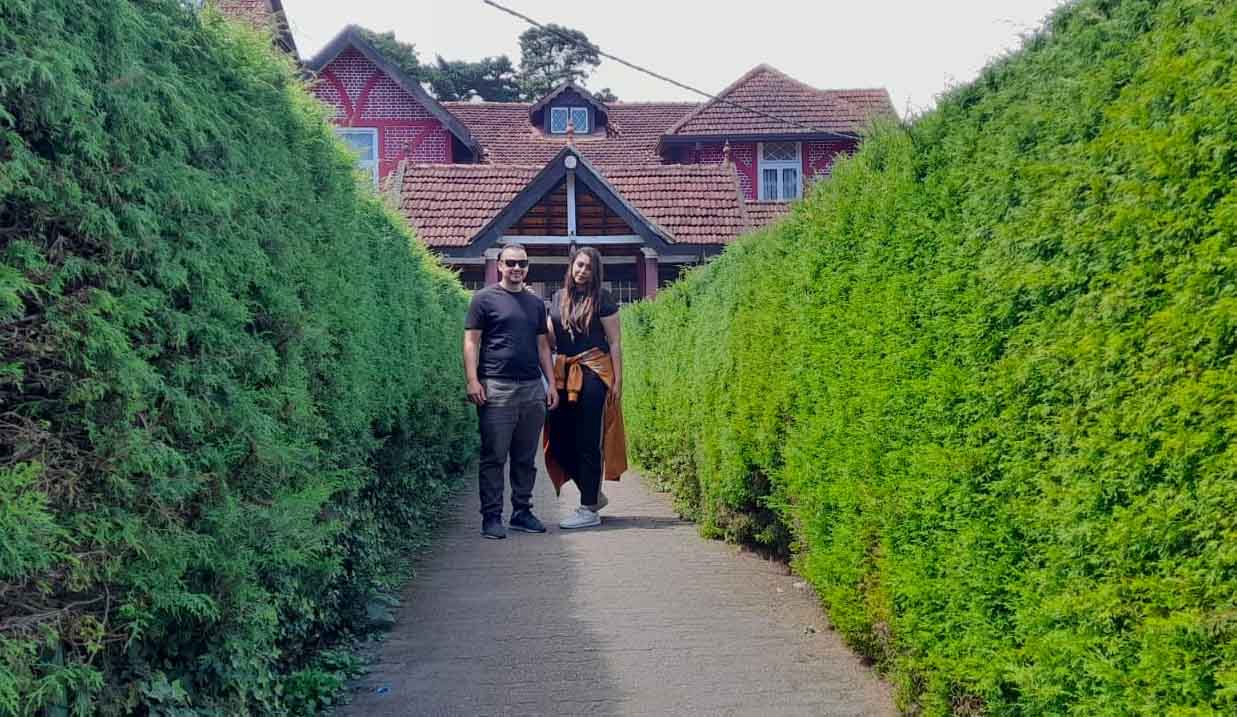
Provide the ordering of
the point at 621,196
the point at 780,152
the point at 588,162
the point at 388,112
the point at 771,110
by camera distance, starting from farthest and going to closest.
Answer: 1. the point at 771,110
2. the point at 780,152
3. the point at 388,112
4. the point at 621,196
5. the point at 588,162

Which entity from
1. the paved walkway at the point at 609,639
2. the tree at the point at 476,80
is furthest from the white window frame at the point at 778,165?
the tree at the point at 476,80

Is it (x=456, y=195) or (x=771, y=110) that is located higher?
(x=771, y=110)

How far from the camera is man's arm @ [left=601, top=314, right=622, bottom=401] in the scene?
8672 mm

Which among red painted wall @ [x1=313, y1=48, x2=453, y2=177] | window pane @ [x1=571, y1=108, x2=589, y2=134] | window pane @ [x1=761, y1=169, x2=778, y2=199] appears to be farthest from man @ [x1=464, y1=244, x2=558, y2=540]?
window pane @ [x1=571, y1=108, x2=589, y2=134]

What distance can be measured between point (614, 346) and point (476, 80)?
73941 mm

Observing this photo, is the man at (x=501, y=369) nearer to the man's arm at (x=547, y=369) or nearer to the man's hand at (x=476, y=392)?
the man's hand at (x=476, y=392)

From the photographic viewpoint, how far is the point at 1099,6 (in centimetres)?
301

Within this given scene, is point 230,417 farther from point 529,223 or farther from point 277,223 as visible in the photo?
point 529,223

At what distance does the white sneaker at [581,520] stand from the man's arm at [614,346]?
3.11ft

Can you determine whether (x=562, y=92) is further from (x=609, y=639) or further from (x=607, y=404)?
(x=609, y=639)

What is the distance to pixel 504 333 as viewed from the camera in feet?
26.7

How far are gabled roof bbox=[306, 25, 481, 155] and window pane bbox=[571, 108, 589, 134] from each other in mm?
6989

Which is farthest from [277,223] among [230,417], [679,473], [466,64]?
[466,64]

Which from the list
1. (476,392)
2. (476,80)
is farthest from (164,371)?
(476,80)
